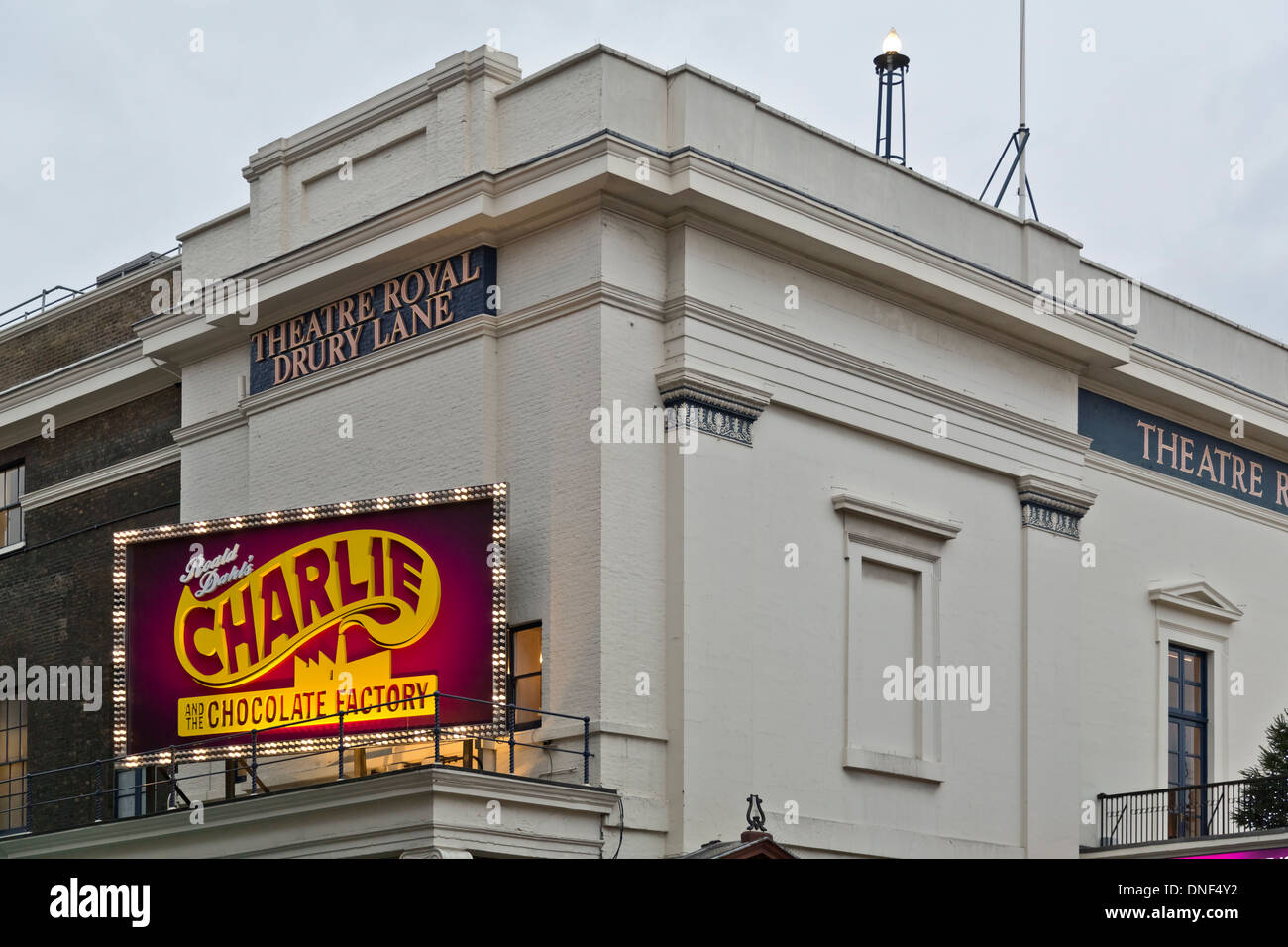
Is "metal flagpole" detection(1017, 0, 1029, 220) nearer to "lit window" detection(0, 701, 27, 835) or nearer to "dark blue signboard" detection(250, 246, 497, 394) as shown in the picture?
"dark blue signboard" detection(250, 246, 497, 394)

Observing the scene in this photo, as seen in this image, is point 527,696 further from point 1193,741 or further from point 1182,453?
point 1182,453

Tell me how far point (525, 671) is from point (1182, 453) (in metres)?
13.7

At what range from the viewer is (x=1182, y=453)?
32594mm

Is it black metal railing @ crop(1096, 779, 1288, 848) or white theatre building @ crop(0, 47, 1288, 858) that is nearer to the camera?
white theatre building @ crop(0, 47, 1288, 858)

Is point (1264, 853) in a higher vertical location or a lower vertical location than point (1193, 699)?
lower

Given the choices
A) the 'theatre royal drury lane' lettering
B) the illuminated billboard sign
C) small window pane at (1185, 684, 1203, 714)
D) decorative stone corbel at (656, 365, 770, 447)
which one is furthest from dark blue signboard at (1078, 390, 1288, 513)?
the illuminated billboard sign

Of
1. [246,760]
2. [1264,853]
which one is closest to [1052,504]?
[1264,853]

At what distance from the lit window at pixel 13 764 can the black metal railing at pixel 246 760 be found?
23mm

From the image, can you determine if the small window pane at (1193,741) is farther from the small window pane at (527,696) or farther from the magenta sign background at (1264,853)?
the small window pane at (527,696)

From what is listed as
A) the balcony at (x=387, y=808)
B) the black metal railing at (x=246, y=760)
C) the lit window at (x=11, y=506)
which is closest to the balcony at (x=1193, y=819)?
the balcony at (x=387, y=808)

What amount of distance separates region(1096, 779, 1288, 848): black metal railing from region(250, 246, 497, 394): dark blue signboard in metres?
12.3

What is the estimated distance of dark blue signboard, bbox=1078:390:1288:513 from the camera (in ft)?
102

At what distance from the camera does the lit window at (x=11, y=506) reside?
112ft

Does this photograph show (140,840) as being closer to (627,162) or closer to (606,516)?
(606,516)
